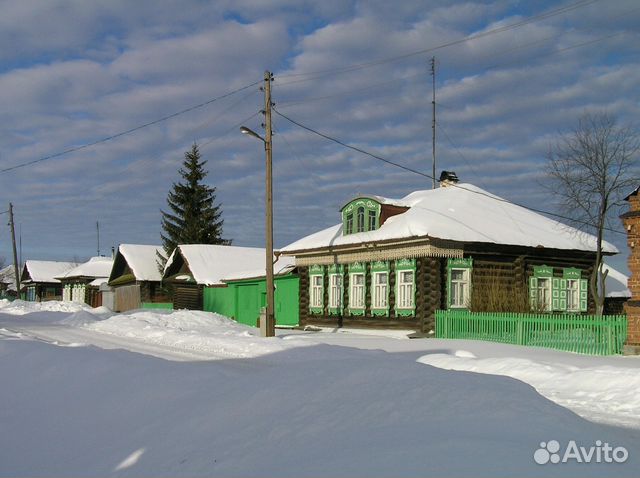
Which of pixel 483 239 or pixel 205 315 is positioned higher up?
pixel 483 239

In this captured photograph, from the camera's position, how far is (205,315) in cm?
3253

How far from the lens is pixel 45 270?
80.9 meters

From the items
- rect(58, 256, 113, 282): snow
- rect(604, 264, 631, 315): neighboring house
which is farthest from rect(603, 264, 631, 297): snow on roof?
rect(58, 256, 113, 282): snow

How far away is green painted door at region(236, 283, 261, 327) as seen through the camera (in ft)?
119

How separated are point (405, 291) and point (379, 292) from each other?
1.56m

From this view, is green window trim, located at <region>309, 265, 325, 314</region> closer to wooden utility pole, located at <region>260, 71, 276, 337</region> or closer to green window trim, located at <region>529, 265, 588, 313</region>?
wooden utility pole, located at <region>260, 71, 276, 337</region>

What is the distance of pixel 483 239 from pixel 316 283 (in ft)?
28.8

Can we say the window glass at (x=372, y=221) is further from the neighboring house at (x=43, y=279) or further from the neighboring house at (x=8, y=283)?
the neighboring house at (x=8, y=283)

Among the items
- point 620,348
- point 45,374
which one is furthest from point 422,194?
point 45,374

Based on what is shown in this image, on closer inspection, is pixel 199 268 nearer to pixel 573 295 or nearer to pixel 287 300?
pixel 287 300

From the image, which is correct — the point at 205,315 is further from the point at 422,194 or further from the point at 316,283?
the point at 422,194

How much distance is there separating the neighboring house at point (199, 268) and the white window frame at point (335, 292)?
37.3 ft

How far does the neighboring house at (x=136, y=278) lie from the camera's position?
49094 mm

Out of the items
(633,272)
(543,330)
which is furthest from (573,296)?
(633,272)
